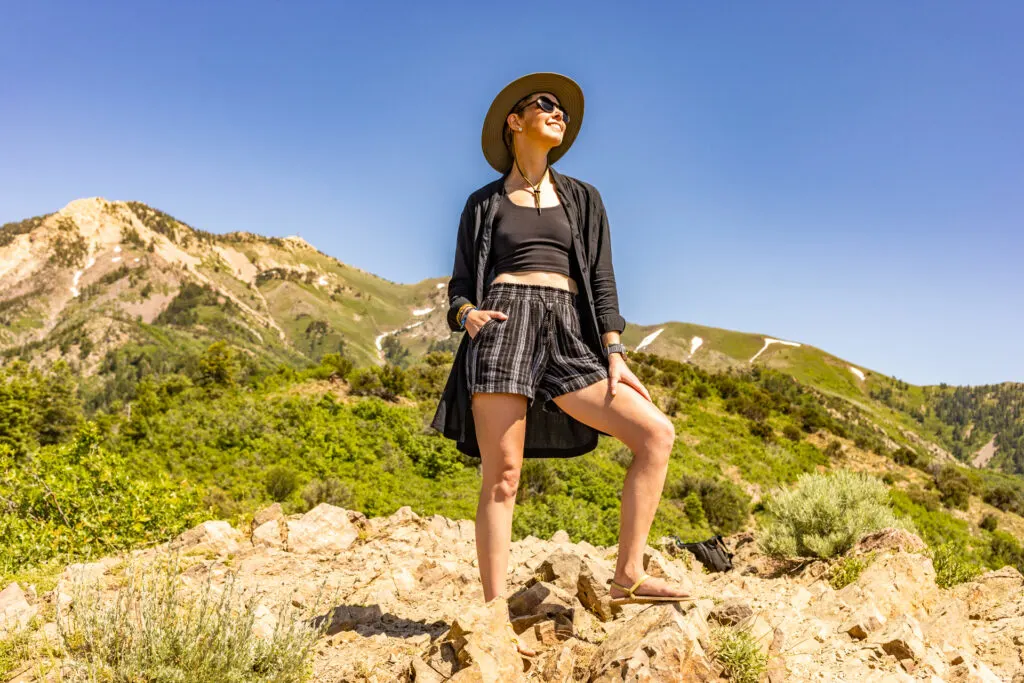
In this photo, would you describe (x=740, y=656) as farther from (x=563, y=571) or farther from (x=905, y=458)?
(x=905, y=458)

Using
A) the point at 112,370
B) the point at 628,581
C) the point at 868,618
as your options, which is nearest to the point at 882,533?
the point at 868,618

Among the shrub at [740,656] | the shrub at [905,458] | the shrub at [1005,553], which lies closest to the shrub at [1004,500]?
the shrub at [905,458]

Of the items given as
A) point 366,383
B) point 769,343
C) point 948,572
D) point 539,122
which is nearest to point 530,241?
point 539,122

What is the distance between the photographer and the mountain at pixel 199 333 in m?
111

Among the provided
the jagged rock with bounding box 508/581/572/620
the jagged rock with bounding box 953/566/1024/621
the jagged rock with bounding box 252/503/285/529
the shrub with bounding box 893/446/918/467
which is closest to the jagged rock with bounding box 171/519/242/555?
the jagged rock with bounding box 252/503/285/529

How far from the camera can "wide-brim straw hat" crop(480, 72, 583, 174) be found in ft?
9.66

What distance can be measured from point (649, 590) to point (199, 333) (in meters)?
144

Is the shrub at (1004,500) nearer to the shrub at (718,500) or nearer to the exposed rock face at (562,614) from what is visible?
the shrub at (718,500)

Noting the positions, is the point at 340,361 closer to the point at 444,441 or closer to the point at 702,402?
the point at 444,441

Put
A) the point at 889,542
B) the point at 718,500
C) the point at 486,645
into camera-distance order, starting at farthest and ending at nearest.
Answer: the point at 718,500 → the point at 889,542 → the point at 486,645

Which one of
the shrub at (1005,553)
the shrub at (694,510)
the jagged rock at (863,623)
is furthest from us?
the shrub at (694,510)

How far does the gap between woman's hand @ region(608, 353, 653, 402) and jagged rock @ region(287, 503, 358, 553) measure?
3768 millimetres

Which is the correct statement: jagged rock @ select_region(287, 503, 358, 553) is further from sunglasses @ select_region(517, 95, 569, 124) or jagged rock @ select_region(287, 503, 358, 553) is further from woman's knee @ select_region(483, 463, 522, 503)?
sunglasses @ select_region(517, 95, 569, 124)

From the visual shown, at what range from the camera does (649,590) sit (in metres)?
2.50
